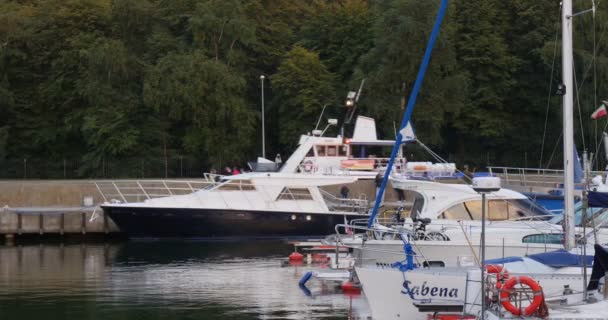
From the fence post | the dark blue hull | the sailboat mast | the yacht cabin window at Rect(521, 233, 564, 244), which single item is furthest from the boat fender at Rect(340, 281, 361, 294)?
the fence post

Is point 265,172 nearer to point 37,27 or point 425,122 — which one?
point 425,122

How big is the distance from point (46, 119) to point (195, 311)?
42325 millimetres

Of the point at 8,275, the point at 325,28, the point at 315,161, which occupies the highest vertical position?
the point at 325,28

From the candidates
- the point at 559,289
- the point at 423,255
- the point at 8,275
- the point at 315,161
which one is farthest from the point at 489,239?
the point at 315,161

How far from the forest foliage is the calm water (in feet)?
61.5

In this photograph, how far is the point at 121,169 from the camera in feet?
211

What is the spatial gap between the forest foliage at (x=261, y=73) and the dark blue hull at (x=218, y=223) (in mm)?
15271

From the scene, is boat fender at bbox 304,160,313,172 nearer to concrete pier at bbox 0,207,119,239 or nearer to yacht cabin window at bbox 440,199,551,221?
concrete pier at bbox 0,207,119,239

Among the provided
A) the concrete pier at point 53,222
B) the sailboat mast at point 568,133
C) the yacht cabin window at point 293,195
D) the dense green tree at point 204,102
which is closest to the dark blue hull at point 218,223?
the yacht cabin window at point 293,195

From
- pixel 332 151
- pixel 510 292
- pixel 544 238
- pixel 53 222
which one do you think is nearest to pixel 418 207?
pixel 544 238

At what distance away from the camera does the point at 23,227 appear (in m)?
47.4

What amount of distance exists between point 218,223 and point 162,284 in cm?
1253

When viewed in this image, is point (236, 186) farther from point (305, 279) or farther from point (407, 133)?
point (407, 133)

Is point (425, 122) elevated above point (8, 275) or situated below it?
above
